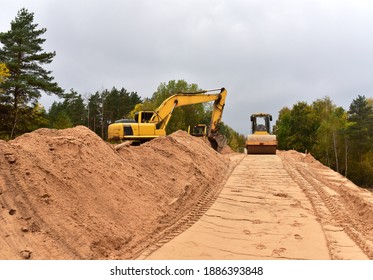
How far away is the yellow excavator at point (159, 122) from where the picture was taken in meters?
14.0

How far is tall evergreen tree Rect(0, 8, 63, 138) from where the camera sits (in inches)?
1000

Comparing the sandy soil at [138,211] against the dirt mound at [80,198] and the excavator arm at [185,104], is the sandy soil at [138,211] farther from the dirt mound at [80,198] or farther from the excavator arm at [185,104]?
the excavator arm at [185,104]

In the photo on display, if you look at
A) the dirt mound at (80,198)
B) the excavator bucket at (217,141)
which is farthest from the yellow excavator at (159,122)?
the dirt mound at (80,198)

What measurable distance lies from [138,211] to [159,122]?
9564 mm

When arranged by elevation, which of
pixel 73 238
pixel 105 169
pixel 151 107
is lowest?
pixel 73 238

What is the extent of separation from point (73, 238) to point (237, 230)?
9.89 feet

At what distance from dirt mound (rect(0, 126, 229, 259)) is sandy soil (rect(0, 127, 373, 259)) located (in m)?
0.02

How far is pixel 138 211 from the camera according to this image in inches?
267

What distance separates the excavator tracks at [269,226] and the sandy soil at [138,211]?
0.07 ft

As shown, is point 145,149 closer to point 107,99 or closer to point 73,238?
point 73,238

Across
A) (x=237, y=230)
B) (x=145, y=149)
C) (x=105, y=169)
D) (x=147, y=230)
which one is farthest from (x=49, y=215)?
(x=145, y=149)

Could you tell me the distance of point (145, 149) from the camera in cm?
1041

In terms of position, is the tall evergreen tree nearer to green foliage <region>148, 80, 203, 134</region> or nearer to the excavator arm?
the excavator arm

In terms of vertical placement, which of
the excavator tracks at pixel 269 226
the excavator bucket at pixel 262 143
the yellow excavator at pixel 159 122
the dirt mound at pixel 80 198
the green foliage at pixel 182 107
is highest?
the green foliage at pixel 182 107
